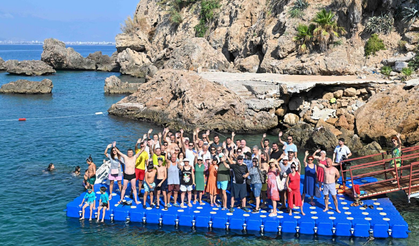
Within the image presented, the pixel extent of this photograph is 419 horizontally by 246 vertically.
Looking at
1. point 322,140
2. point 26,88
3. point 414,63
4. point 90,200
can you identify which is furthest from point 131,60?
point 90,200

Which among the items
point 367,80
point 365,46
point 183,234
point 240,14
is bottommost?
point 183,234

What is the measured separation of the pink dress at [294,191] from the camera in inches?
499

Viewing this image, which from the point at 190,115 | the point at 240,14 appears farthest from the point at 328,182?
the point at 240,14

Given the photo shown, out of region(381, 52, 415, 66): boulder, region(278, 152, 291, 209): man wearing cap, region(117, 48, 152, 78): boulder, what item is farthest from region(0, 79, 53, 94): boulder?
region(278, 152, 291, 209): man wearing cap

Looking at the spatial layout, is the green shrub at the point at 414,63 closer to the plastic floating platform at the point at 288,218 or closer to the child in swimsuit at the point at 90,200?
the plastic floating platform at the point at 288,218

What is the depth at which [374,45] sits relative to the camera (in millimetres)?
31156

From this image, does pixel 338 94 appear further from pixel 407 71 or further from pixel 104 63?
pixel 104 63

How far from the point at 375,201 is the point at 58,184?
12.3 meters

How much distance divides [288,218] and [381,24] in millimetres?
23906

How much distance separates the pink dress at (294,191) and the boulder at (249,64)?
26.9 m

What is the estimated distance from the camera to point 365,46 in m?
31.9

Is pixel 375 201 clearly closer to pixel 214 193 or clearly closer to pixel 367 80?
pixel 214 193

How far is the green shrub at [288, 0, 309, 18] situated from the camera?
118 feet

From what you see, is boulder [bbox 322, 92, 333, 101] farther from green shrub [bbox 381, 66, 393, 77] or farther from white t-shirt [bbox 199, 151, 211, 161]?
white t-shirt [bbox 199, 151, 211, 161]
